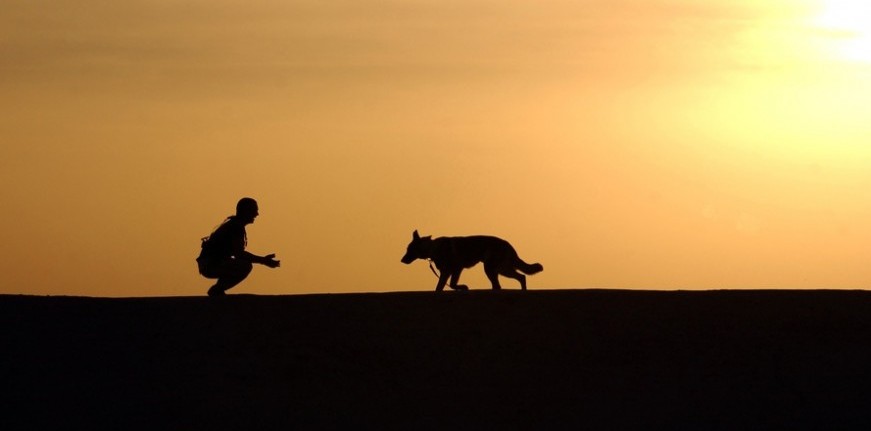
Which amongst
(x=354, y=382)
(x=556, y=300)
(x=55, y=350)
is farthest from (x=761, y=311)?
(x=55, y=350)

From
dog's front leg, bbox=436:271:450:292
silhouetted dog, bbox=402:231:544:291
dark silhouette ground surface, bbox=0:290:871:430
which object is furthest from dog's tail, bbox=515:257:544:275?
dark silhouette ground surface, bbox=0:290:871:430

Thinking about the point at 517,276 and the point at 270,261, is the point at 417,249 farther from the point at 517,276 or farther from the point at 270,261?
the point at 270,261

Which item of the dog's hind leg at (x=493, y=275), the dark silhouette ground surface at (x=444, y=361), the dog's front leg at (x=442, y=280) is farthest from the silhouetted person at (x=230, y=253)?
the dog's hind leg at (x=493, y=275)

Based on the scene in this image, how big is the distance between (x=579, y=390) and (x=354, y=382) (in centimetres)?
223

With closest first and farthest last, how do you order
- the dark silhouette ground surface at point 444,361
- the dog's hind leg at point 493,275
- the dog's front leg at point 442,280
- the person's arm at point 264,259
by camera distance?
the dark silhouette ground surface at point 444,361
the person's arm at point 264,259
the dog's front leg at point 442,280
the dog's hind leg at point 493,275

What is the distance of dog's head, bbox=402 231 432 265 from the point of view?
25250 millimetres

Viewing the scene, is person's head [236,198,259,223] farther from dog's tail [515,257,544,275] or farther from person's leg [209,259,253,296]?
dog's tail [515,257,544,275]

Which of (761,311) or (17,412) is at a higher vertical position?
(761,311)

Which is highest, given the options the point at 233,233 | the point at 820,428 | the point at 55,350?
the point at 233,233

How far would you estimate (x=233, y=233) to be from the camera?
61.0 ft

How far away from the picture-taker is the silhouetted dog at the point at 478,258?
23.6m

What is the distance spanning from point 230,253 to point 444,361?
347 centimetres

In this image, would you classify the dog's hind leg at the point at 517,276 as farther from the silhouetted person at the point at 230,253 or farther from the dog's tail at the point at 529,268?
the silhouetted person at the point at 230,253

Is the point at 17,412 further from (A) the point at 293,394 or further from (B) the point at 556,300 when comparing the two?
(B) the point at 556,300
